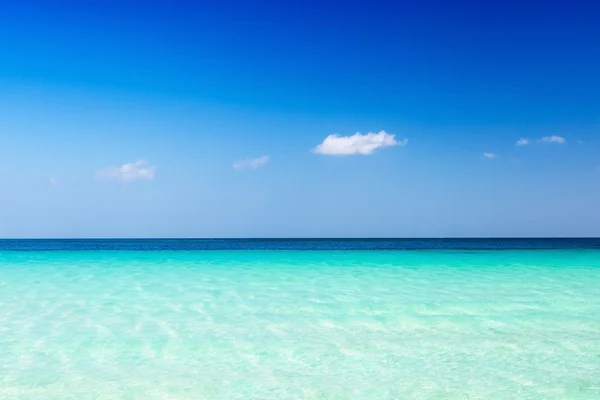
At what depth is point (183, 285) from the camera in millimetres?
8914

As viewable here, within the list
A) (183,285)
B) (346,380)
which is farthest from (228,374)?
(183,285)

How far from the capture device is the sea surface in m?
3.64

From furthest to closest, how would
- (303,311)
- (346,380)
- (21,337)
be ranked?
(303,311)
(21,337)
(346,380)

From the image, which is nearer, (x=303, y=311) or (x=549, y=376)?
(x=549, y=376)

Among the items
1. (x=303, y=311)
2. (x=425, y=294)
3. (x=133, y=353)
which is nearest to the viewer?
(x=133, y=353)

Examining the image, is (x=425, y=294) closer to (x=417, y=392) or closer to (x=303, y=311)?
(x=303, y=311)

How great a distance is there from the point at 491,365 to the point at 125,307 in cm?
461

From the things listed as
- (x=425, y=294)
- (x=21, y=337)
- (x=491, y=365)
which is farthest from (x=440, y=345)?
(x=21, y=337)

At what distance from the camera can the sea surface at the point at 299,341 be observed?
143 inches

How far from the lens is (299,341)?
4.87 meters

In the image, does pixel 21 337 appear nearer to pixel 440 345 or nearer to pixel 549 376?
pixel 440 345

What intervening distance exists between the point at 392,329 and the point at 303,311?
4.43 feet

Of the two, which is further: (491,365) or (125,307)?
(125,307)

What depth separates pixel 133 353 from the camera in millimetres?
4477
